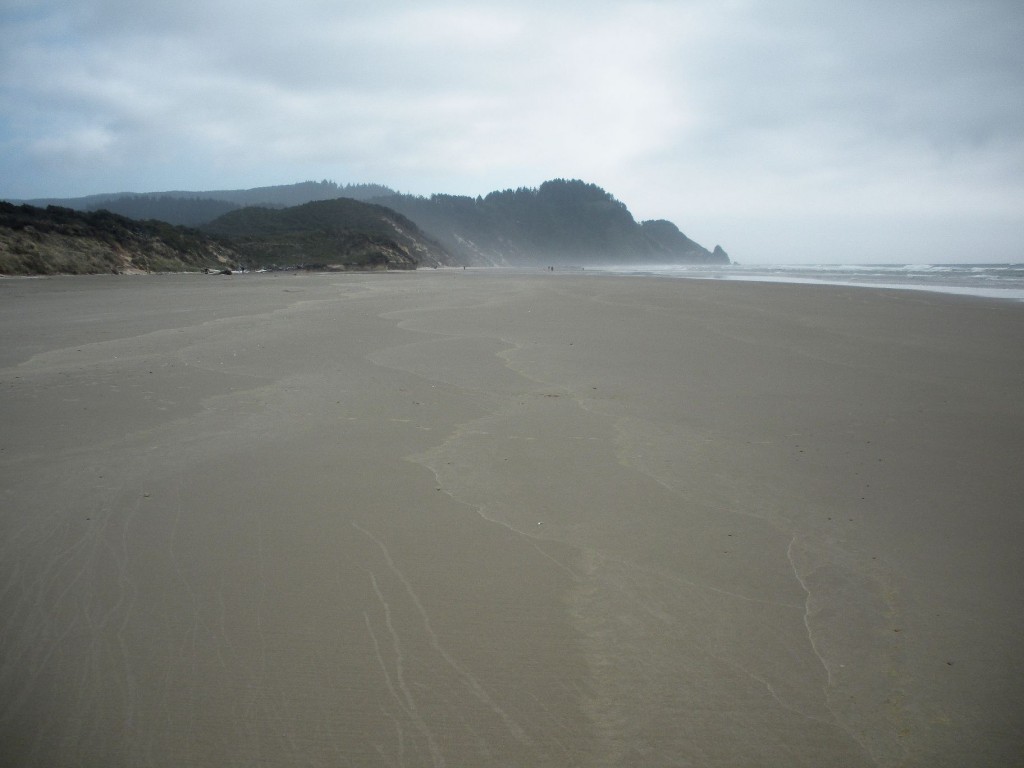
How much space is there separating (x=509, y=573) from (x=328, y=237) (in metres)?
71.0

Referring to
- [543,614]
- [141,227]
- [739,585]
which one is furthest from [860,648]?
[141,227]

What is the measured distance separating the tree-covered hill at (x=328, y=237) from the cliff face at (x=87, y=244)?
11.7 m

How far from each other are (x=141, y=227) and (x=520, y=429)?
2001 inches

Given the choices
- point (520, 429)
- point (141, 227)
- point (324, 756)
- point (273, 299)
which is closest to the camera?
point (324, 756)

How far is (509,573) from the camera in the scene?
287cm

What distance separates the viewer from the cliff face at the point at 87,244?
32375mm

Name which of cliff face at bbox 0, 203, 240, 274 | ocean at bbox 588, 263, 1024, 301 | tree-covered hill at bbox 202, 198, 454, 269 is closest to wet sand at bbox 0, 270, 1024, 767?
ocean at bbox 588, 263, 1024, 301

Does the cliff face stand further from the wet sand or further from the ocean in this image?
the ocean

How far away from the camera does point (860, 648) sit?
232cm

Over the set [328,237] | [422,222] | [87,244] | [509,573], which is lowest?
[509,573]

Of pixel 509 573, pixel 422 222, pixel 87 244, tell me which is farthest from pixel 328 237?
pixel 422 222

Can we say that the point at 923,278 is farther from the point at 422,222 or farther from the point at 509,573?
the point at 422,222

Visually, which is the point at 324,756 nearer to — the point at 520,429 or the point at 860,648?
the point at 860,648

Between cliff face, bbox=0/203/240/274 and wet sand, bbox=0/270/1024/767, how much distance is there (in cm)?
3376
